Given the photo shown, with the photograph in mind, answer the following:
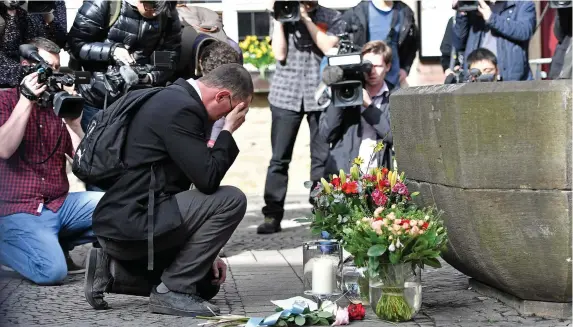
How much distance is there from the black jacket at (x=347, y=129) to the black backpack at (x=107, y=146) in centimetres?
232

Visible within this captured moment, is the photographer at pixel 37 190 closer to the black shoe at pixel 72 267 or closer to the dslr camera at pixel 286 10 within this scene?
the black shoe at pixel 72 267

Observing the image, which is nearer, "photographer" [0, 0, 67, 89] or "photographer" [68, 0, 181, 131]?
"photographer" [0, 0, 67, 89]

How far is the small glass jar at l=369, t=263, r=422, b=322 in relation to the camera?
5359mm

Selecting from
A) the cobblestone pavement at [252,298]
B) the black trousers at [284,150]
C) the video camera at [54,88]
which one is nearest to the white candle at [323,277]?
the cobblestone pavement at [252,298]

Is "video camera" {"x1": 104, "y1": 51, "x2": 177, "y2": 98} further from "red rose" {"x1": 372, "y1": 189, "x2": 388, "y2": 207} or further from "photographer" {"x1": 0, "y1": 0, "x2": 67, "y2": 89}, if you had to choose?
"red rose" {"x1": 372, "y1": 189, "x2": 388, "y2": 207}

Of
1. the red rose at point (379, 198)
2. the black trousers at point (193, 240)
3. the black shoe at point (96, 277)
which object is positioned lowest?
the black shoe at point (96, 277)

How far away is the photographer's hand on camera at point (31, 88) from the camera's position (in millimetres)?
6906

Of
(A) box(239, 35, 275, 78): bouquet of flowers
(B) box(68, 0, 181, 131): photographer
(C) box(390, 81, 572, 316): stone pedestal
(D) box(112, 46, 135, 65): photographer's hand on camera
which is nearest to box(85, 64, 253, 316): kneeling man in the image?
(C) box(390, 81, 572, 316): stone pedestal

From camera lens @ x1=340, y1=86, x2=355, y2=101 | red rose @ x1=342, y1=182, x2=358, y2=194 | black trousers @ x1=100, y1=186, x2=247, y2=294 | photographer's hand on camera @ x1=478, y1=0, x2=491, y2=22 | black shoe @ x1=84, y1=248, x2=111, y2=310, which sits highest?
photographer's hand on camera @ x1=478, y1=0, x2=491, y2=22

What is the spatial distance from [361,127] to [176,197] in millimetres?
2490

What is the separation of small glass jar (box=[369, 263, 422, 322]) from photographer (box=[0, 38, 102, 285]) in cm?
232

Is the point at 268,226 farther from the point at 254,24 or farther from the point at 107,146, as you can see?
the point at 254,24

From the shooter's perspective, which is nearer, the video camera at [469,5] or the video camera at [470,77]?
the video camera at [470,77]

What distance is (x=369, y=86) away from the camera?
26.9 ft
